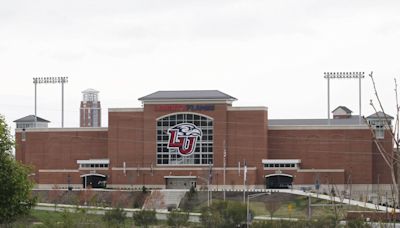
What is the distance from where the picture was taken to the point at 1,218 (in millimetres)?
48625

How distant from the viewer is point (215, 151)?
10781 cm

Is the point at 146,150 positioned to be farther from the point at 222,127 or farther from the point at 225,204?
the point at 225,204

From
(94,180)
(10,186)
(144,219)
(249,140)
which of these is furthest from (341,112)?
(10,186)

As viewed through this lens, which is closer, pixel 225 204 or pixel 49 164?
pixel 225 204

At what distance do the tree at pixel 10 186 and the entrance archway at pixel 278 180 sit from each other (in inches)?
2309

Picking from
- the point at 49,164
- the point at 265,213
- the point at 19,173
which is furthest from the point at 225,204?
the point at 49,164

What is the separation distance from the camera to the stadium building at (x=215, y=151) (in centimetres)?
10650

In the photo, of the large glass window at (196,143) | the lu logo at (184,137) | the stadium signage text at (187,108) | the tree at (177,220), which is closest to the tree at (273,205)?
the large glass window at (196,143)

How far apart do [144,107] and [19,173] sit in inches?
2375

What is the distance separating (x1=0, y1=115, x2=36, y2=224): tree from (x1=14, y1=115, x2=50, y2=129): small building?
70.8m

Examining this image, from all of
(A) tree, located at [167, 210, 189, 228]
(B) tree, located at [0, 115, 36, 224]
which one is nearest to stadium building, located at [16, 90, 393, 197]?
(A) tree, located at [167, 210, 189, 228]

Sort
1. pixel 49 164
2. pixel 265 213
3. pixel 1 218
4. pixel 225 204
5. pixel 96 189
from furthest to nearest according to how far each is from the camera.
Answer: pixel 49 164
pixel 96 189
pixel 265 213
pixel 225 204
pixel 1 218

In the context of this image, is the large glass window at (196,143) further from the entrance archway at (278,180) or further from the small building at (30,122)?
the small building at (30,122)

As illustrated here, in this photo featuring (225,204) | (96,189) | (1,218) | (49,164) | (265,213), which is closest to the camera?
(1,218)
